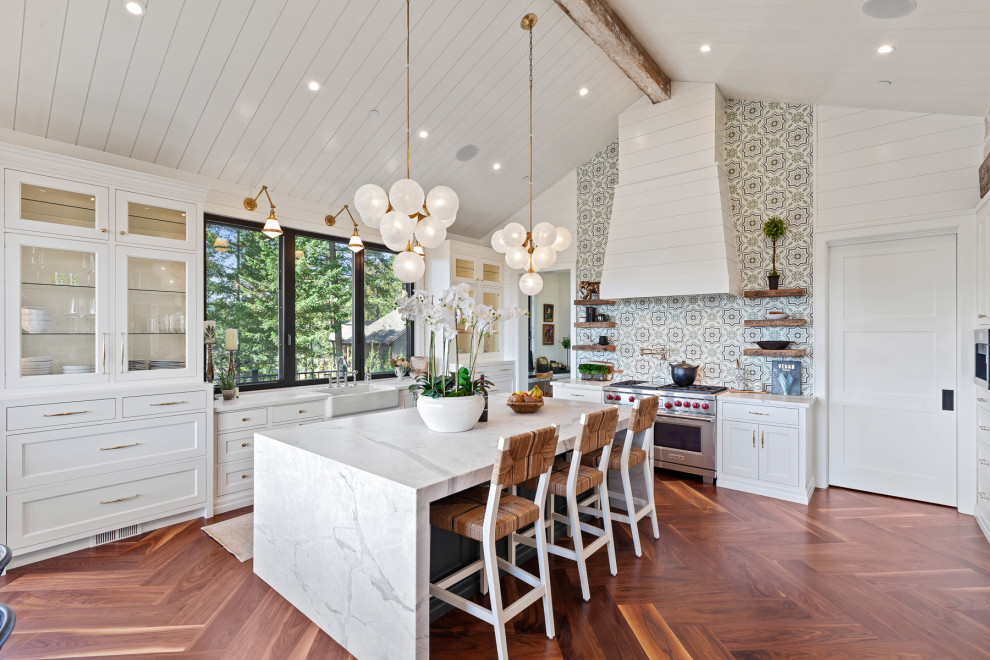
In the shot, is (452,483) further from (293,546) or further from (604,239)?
(604,239)

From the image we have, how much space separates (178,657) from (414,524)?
1.31 metres

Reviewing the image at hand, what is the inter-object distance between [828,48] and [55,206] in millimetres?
5068

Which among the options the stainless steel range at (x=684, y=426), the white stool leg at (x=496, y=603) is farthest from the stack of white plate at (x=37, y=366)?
the stainless steel range at (x=684, y=426)

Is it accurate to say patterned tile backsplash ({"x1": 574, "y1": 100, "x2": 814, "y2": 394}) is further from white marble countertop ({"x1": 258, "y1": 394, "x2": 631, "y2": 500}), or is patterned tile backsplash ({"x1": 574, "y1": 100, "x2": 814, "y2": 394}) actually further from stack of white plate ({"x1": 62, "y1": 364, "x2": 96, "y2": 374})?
stack of white plate ({"x1": 62, "y1": 364, "x2": 96, "y2": 374})

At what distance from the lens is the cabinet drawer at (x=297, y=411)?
156 inches

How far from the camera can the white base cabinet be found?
392cm

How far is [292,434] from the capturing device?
258cm

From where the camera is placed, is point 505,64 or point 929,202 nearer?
point 929,202

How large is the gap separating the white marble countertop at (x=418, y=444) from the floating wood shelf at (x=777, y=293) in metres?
2.08

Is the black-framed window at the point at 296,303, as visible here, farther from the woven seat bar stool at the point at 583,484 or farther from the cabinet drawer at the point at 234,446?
the woven seat bar stool at the point at 583,484

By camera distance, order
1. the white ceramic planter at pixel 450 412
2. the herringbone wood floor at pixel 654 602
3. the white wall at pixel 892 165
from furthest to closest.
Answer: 1. the white wall at pixel 892 165
2. the white ceramic planter at pixel 450 412
3. the herringbone wood floor at pixel 654 602

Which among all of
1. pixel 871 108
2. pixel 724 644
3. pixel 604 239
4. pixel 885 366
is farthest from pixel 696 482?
pixel 871 108

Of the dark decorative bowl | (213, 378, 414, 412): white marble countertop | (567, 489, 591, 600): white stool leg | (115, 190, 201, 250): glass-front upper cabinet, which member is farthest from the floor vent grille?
the dark decorative bowl

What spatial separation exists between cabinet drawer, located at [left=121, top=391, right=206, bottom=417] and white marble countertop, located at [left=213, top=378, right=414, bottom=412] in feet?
0.57
